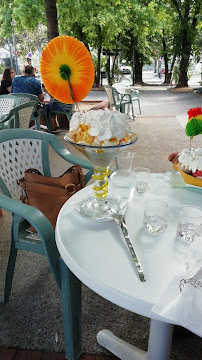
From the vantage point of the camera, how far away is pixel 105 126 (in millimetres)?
1058

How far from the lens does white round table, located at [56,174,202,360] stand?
0.85 meters

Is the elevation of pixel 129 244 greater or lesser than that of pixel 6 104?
lesser

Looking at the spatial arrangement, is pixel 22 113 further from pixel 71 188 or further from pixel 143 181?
pixel 143 181

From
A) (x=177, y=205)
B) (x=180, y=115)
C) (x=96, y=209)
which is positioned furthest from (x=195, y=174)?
(x=180, y=115)

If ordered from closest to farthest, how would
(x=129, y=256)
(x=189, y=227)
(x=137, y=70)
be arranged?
(x=129, y=256) < (x=189, y=227) < (x=137, y=70)

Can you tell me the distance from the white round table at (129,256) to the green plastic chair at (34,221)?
0.20 m

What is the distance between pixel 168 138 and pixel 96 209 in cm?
462

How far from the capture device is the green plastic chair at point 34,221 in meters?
1.36

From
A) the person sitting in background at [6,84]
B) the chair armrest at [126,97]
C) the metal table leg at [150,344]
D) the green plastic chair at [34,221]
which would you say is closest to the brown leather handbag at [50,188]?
the green plastic chair at [34,221]

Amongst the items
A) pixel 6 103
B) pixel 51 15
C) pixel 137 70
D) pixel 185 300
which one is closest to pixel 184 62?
pixel 137 70

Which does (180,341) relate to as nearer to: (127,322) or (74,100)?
(127,322)

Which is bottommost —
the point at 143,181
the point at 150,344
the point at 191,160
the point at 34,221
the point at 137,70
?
the point at 150,344

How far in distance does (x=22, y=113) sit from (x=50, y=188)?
89.7 inches

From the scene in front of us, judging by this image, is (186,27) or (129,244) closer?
(129,244)
